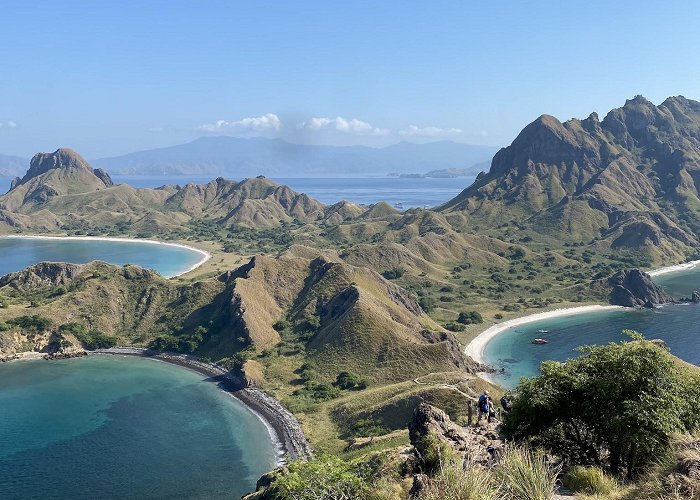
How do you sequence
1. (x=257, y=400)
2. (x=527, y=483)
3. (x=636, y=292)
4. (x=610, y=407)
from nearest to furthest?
(x=527, y=483), (x=610, y=407), (x=257, y=400), (x=636, y=292)

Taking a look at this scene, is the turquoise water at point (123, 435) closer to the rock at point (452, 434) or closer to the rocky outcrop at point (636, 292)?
the rock at point (452, 434)

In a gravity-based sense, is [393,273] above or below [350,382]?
above

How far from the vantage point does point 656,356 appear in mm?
26656

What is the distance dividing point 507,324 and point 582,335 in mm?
18737

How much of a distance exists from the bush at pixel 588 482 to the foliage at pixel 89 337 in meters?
113

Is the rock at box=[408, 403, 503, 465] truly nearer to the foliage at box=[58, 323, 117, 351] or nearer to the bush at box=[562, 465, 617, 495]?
the bush at box=[562, 465, 617, 495]

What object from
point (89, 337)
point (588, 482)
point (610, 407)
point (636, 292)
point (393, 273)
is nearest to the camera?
point (588, 482)

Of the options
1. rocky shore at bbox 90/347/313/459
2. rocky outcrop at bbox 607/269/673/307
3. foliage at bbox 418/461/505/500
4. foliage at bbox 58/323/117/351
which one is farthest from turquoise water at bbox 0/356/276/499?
rocky outcrop at bbox 607/269/673/307

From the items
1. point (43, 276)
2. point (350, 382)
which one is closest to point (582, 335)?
point (350, 382)

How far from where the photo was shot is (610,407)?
26984 mm

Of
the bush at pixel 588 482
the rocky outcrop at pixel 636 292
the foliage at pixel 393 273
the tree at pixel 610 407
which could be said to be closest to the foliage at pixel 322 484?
the bush at pixel 588 482

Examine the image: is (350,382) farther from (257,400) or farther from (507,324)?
(507,324)

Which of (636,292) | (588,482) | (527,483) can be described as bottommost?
(636,292)

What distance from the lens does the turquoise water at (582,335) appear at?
11338cm
